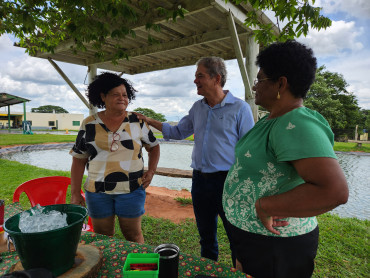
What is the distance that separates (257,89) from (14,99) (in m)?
29.4

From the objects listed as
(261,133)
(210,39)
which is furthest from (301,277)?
(210,39)

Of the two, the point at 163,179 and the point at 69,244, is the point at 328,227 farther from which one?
the point at 163,179

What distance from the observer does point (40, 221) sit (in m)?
1.12

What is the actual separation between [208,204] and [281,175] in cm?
132

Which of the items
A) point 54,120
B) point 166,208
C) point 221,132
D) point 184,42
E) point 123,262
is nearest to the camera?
point 123,262

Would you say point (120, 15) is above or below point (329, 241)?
above

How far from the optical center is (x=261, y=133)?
1134 mm

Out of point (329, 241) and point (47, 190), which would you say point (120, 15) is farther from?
point (329, 241)

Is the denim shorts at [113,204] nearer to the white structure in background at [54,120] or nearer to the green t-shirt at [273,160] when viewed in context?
the green t-shirt at [273,160]

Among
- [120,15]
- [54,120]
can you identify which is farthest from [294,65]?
[54,120]

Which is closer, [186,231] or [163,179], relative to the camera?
[186,231]

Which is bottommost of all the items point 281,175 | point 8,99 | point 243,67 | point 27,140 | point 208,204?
point 27,140

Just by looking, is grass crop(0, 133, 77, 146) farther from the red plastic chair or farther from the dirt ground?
the red plastic chair

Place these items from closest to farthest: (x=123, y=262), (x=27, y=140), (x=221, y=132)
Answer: (x=123, y=262) < (x=221, y=132) < (x=27, y=140)
